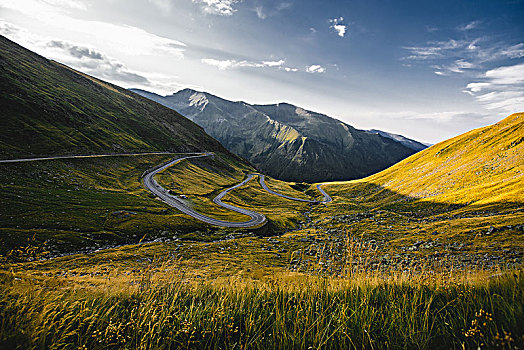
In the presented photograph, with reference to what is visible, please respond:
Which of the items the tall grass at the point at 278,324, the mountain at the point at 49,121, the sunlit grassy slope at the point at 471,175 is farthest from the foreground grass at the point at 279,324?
the mountain at the point at 49,121

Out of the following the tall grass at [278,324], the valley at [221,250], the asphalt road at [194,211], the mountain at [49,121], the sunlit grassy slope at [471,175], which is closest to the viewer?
the tall grass at [278,324]

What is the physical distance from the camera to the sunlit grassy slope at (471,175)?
206 ft

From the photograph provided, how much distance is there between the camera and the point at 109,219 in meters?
57.7

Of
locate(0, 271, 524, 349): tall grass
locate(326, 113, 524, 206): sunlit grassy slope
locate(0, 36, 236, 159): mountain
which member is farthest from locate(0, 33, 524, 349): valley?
locate(0, 36, 236, 159): mountain

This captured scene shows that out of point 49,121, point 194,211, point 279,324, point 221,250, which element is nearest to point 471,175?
point 221,250

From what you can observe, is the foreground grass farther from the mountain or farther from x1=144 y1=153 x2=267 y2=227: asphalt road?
the mountain

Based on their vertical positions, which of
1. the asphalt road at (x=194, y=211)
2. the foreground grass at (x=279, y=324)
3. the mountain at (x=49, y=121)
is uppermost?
the foreground grass at (x=279, y=324)

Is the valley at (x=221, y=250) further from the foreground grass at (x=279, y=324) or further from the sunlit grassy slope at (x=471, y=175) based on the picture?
the sunlit grassy slope at (x=471, y=175)

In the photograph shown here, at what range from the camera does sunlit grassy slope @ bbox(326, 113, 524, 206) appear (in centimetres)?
6288

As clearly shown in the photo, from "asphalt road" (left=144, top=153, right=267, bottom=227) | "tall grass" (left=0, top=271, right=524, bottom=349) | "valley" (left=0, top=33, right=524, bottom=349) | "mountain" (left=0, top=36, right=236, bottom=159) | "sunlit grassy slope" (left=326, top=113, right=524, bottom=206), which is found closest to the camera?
"tall grass" (left=0, top=271, right=524, bottom=349)

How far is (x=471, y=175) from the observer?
286 ft

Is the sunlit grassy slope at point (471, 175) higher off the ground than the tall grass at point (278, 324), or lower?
higher

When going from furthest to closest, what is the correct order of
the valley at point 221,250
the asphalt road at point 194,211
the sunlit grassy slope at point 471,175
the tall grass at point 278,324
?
the asphalt road at point 194,211, the sunlit grassy slope at point 471,175, the valley at point 221,250, the tall grass at point 278,324

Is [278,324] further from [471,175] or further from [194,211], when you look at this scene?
[471,175]
